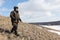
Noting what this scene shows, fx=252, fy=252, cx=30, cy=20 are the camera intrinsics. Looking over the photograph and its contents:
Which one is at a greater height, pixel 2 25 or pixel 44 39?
pixel 2 25

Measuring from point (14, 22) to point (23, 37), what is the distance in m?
1.89

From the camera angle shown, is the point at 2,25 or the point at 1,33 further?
the point at 2,25

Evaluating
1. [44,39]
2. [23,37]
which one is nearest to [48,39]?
[44,39]

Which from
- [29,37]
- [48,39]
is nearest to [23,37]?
[29,37]

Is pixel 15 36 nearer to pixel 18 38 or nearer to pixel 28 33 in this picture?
pixel 18 38

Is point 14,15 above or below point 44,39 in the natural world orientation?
above

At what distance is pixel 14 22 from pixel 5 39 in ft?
4.97

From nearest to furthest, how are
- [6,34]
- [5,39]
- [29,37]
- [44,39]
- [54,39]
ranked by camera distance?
[5,39]
[6,34]
[29,37]
[44,39]
[54,39]

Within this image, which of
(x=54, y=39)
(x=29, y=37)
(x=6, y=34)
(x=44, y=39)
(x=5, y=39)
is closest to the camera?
(x=5, y=39)

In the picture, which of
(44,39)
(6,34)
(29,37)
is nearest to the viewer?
(6,34)

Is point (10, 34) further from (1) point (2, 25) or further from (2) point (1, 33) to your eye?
(1) point (2, 25)

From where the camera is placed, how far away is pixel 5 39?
18047 mm

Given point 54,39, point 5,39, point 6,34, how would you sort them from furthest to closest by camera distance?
point 54,39 < point 6,34 < point 5,39

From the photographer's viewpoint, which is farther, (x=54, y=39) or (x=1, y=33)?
(x=54, y=39)
